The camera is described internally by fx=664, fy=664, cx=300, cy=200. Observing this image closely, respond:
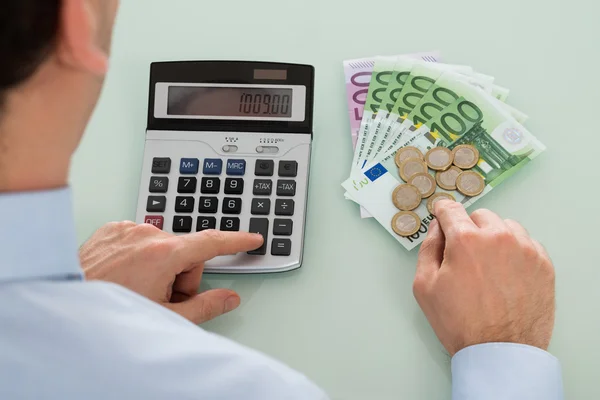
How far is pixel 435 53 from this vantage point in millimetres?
830

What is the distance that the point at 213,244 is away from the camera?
67cm

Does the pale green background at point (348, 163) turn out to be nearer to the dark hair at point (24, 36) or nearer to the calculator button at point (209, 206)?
the calculator button at point (209, 206)

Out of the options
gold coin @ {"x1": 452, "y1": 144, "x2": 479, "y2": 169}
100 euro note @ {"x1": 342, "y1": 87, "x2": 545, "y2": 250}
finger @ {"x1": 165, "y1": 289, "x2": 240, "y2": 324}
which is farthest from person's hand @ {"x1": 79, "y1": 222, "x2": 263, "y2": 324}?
gold coin @ {"x1": 452, "y1": 144, "x2": 479, "y2": 169}

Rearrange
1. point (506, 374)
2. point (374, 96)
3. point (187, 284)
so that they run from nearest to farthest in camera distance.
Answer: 1. point (506, 374)
2. point (187, 284)
3. point (374, 96)

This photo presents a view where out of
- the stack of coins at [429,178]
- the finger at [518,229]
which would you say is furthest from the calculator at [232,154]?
the finger at [518,229]

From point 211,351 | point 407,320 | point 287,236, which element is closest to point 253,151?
point 287,236

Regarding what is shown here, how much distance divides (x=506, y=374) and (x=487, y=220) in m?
0.16

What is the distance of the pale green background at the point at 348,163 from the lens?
2.14 feet

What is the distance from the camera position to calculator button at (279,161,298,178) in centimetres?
74

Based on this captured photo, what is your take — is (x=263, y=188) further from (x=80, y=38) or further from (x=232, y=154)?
(x=80, y=38)

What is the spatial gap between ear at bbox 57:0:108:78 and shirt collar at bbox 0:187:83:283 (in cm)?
9

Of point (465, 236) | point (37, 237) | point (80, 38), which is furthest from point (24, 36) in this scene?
point (465, 236)

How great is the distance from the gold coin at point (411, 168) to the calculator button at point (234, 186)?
18 centimetres

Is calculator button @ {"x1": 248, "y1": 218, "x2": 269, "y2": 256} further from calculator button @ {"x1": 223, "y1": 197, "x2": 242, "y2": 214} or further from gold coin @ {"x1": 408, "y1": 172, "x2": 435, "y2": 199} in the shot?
gold coin @ {"x1": 408, "y1": 172, "x2": 435, "y2": 199}
